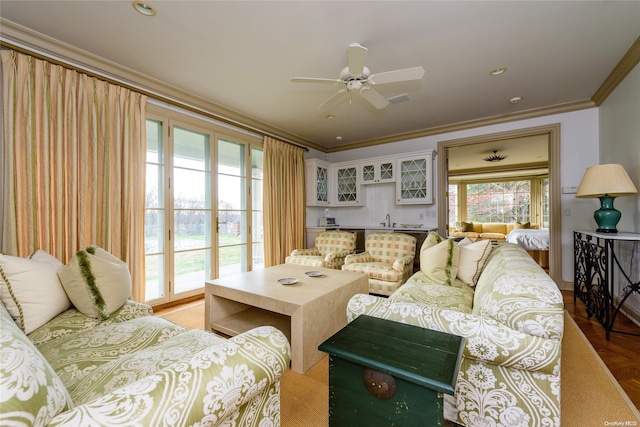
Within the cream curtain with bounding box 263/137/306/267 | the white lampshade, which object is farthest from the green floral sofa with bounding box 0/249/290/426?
the white lampshade

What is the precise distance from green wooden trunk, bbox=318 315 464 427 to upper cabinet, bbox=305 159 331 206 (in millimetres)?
4046

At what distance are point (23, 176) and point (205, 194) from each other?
1703 millimetres

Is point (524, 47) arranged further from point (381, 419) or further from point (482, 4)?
point (381, 419)

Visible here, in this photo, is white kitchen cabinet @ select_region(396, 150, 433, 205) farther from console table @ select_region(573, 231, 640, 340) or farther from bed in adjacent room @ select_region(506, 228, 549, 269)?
bed in adjacent room @ select_region(506, 228, 549, 269)

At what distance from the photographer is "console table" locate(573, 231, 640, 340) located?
227 centimetres

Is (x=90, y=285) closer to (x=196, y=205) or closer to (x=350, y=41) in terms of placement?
(x=196, y=205)

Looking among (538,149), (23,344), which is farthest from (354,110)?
(538,149)

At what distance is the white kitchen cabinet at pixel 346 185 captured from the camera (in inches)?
202

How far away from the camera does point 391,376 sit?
37.7 inches

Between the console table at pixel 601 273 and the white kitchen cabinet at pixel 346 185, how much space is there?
3090 mm

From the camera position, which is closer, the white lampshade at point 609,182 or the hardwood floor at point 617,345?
the hardwood floor at point 617,345

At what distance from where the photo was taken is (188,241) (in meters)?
3.45

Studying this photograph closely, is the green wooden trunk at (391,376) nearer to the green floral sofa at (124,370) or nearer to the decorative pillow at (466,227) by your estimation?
the green floral sofa at (124,370)

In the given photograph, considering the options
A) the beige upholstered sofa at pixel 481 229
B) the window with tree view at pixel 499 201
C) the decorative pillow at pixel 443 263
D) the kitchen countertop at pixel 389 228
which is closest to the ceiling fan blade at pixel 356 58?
the decorative pillow at pixel 443 263
